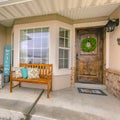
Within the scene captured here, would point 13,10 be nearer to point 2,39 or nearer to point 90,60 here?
point 2,39

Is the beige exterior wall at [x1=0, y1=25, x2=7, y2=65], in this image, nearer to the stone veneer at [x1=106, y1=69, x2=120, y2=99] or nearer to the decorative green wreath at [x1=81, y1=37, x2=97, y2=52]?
the decorative green wreath at [x1=81, y1=37, x2=97, y2=52]

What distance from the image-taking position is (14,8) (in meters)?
2.79

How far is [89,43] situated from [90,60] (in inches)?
26.7

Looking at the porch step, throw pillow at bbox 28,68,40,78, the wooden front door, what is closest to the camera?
throw pillow at bbox 28,68,40,78

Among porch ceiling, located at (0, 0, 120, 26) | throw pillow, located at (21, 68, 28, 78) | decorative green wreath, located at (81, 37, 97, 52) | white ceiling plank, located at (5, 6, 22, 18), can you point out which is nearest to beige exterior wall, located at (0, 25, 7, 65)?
throw pillow, located at (21, 68, 28, 78)

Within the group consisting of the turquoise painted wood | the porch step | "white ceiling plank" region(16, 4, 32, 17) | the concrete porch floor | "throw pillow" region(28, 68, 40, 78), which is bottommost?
the concrete porch floor

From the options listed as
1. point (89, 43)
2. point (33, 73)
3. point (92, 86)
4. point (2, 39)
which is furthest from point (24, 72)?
point (2, 39)

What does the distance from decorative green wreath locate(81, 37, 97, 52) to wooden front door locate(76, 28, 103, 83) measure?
0.09m

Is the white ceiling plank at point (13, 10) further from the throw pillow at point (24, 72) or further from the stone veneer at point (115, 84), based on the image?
the stone veneer at point (115, 84)

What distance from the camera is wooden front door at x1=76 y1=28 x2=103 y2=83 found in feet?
15.1

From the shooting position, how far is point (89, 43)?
468cm

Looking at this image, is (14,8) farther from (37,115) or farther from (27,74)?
(37,115)

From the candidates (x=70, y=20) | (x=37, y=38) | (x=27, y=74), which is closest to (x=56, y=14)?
(x=70, y=20)

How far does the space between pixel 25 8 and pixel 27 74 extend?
6.29 ft
